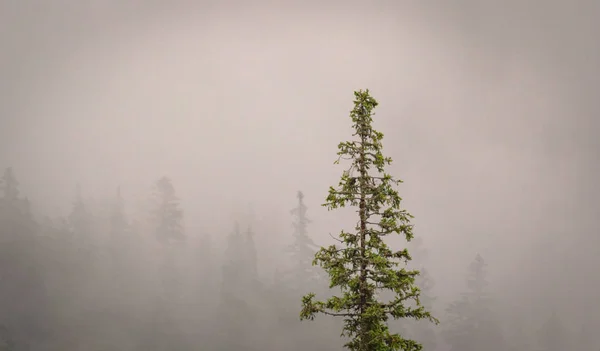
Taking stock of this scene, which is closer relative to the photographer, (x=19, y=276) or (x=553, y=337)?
(x=19, y=276)

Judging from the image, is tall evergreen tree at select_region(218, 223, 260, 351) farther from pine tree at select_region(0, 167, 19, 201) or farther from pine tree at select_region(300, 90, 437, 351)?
pine tree at select_region(300, 90, 437, 351)

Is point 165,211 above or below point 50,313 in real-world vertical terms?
above

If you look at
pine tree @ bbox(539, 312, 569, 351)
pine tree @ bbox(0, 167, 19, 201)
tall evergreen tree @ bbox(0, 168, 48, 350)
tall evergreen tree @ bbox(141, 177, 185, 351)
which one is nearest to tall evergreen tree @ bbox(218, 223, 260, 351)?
tall evergreen tree @ bbox(141, 177, 185, 351)

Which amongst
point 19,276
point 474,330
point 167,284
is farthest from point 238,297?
point 474,330

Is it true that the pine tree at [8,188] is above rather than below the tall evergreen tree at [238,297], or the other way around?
above

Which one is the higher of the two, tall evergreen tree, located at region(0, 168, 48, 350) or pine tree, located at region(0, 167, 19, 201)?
pine tree, located at region(0, 167, 19, 201)

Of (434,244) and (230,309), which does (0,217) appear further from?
(434,244)

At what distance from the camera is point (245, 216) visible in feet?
332

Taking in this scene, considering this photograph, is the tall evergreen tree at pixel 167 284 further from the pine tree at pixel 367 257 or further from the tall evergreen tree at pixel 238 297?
the pine tree at pixel 367 257

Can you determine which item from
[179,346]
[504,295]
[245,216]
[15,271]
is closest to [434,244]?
[504,295]

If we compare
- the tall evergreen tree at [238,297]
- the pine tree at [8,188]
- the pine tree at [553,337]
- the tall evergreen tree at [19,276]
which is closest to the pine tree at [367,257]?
the tall evergreen tree at [19,276]

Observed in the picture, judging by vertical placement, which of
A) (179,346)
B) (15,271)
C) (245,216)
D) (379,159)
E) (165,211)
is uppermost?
(245,216)

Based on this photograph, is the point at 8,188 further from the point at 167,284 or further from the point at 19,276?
the point at 167,284

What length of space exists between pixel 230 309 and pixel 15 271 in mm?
27151
